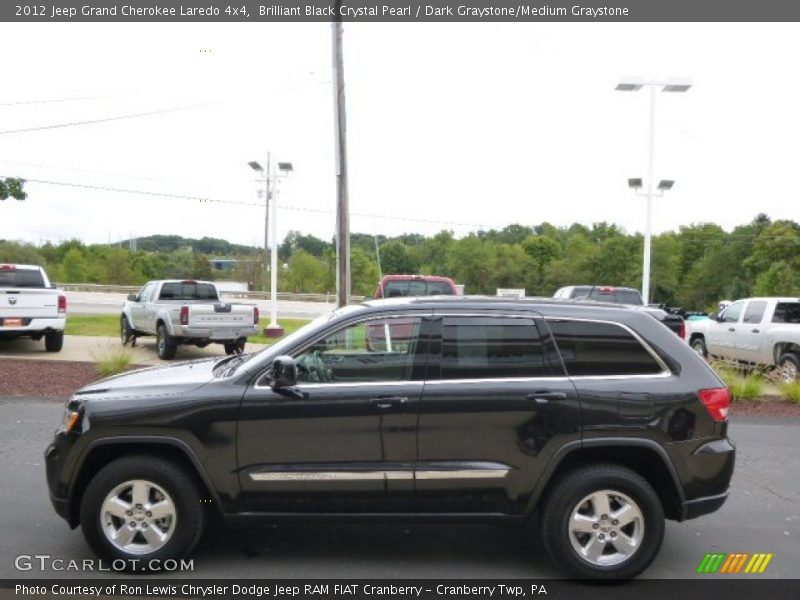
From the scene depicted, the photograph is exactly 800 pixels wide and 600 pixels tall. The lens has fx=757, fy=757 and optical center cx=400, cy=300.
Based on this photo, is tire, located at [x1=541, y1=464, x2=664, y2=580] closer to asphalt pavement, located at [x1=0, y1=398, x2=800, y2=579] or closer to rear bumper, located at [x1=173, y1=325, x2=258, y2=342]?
asphalt pavement, located at [x1=0, y1=398, x2=800, y2=579]

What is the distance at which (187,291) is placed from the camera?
16781 millimetres

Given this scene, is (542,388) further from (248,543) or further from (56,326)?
(56,326)

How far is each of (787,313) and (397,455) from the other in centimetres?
1247

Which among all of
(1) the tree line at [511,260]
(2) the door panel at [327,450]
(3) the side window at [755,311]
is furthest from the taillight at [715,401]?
(1) the tree line at [511,260]

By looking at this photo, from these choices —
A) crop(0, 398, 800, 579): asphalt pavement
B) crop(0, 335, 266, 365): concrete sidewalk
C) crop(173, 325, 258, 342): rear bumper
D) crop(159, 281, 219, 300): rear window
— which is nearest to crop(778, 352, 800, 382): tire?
crop(0, 398, 800, 579): asphalt pavement

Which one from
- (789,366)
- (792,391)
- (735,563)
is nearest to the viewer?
(735,563)

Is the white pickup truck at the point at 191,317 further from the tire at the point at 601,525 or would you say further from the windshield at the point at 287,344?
the tire at the point at 601,525

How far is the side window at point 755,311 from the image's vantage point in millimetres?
15008

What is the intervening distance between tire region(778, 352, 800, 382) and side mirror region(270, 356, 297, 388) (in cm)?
1102

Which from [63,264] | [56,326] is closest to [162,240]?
[63,264]

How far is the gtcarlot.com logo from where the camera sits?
16.3 ft

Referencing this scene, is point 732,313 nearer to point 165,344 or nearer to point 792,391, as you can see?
point 792,391

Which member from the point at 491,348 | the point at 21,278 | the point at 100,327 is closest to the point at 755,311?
the point at 491,348

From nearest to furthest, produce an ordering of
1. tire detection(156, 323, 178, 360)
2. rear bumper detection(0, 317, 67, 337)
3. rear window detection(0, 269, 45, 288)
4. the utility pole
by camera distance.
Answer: rear bumper detection(0, 317, 67, 337) < tire detection(156, 323, 178, 360) < rear window detection(0, 269, 45, 288) < the utility pole
